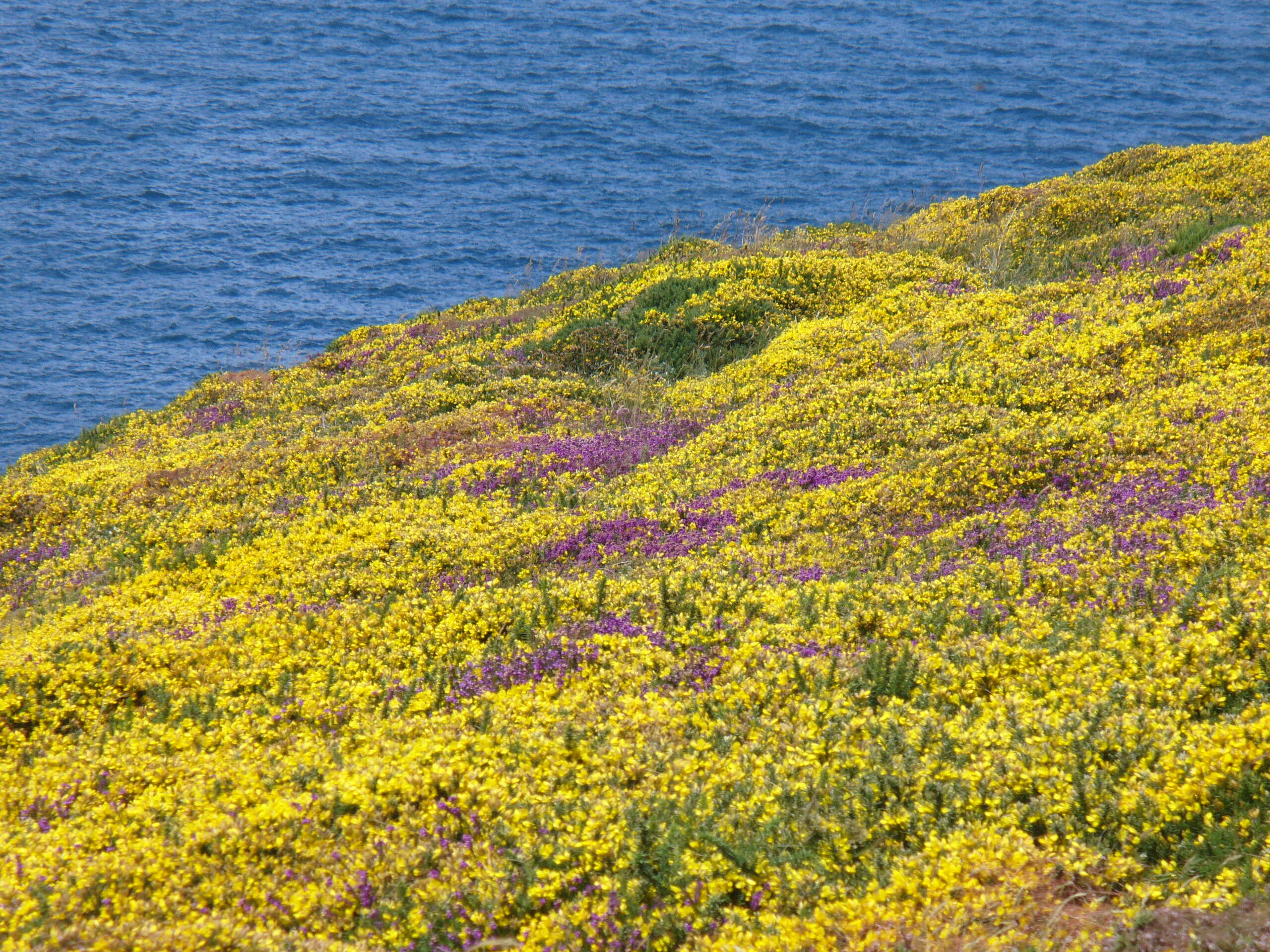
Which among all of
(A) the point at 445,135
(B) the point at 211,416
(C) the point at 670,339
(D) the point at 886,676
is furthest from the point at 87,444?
(A) the point at 445,135

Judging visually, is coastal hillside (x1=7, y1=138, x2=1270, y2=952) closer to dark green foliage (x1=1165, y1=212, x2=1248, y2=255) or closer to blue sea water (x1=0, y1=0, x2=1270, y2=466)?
dark green foliage (x1=1165, y1=212, x2=1248, y2=255)

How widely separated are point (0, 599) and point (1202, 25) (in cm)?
9816

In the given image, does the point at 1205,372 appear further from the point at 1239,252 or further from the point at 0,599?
the point at 0,599

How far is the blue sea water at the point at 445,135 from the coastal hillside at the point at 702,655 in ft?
70.9

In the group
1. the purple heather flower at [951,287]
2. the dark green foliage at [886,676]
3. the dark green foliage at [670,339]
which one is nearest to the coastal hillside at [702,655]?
the dark green foliage at [886,676]

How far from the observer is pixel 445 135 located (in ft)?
191

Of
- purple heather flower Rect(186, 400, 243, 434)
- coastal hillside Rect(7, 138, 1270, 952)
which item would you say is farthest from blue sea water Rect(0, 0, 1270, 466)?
coastal hillside Rect(7, 138, 1270, 952)

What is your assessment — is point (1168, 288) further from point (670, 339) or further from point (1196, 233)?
point (670, 339)

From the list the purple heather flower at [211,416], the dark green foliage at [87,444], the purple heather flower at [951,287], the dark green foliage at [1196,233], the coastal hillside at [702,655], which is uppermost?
the dark green foliage at [1196,233]

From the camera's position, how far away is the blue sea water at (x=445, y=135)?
128 ft

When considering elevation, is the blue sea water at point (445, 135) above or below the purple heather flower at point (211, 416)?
above

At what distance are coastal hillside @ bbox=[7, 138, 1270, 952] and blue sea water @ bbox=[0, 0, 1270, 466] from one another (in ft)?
70.9

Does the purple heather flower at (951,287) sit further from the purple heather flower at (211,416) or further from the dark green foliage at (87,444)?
the dark green foliage at (87,444)

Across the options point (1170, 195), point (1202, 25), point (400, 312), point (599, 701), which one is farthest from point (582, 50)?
point (599, 701)
